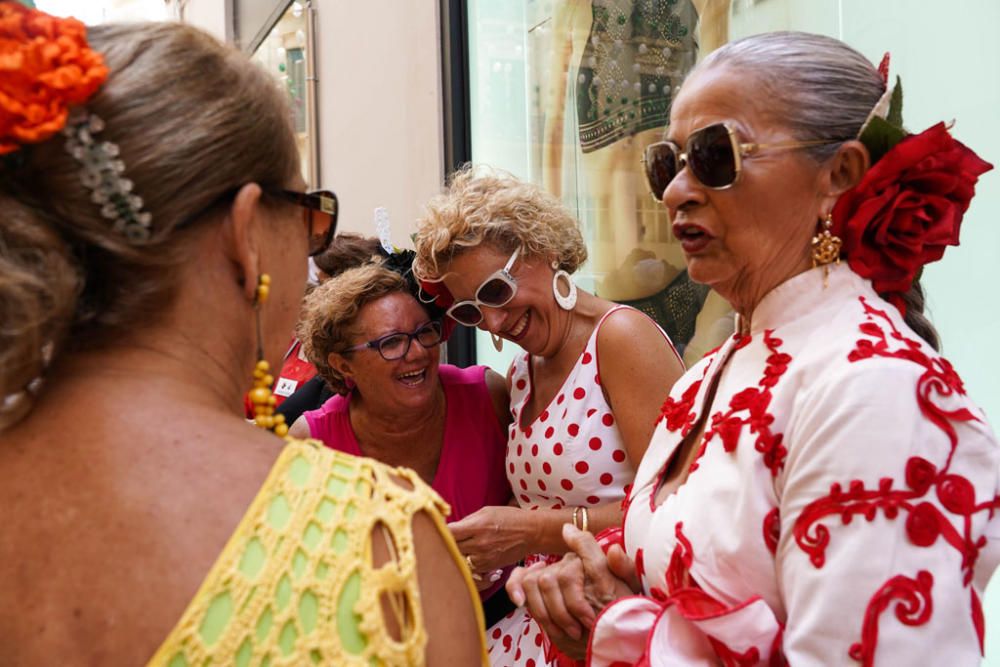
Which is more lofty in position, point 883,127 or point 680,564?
point 883,127

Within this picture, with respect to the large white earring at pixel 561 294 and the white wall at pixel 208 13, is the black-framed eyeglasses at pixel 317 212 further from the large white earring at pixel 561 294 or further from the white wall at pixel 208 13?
the white wall at pixel 208 13

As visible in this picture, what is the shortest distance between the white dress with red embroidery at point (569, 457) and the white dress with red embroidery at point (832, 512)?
1016mm

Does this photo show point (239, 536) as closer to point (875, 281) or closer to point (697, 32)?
point (875, 281)

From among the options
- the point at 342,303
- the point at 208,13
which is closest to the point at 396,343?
the point at 342,303

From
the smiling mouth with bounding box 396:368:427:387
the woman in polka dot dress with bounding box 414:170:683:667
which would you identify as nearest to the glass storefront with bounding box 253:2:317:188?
the smiling mouth with bounding box 396:368:427:387

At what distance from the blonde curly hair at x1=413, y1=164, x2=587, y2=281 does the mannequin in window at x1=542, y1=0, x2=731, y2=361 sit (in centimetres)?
95

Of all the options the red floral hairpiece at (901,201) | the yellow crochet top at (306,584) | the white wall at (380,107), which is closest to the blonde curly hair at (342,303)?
the red floral hairpiece at (901,201)

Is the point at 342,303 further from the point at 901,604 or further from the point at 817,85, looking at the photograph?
the point at 901,604

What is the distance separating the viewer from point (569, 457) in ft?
8.96

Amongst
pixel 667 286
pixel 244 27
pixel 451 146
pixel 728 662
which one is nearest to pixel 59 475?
pixel 728 662

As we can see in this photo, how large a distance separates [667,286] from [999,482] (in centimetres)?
264

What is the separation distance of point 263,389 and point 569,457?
1.43 m

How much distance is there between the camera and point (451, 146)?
5.62 meters

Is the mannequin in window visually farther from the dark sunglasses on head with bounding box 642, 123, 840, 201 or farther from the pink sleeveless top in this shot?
the dark sunglasses on head with bounding box 642, 123, 840, 201
